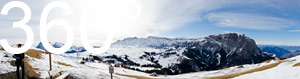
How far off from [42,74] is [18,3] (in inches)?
685

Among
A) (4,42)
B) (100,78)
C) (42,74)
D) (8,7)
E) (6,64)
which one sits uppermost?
(8,7)

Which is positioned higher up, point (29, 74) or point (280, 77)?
point (29, 74)

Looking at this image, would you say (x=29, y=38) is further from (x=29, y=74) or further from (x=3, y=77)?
(x=29, y=74)

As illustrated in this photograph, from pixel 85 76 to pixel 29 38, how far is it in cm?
2354

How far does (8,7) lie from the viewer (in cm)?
1413

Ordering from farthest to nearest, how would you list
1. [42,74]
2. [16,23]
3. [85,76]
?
1. [85,76]
2. [42,74]
3. [16,23]

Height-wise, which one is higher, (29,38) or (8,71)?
(29,38)

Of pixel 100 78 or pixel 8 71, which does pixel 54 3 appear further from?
pixel 100 78

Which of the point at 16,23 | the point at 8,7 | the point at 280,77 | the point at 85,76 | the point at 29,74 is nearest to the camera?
the point at 16,23

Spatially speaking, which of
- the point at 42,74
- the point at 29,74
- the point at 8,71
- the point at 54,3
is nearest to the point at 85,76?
the point at 42,74

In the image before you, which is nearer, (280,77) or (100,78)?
(280,77)

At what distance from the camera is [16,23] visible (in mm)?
13102

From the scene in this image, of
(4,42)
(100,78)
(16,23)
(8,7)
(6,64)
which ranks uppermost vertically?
(8,7)

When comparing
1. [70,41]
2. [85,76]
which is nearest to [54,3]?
[70,41]
